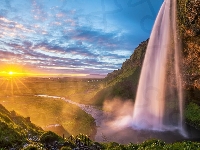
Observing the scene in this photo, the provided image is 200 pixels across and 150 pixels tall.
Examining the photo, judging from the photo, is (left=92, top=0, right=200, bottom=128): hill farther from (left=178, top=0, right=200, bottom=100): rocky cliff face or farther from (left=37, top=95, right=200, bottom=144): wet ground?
(left=37, top=95, right=200, bottom=144): wet ground

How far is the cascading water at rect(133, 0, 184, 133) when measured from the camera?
6494 cm

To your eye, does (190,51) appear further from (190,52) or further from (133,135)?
(133,135)

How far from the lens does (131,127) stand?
50719mm

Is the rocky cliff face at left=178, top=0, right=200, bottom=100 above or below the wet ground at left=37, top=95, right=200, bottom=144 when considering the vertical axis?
above

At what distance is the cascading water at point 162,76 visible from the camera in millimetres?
64938

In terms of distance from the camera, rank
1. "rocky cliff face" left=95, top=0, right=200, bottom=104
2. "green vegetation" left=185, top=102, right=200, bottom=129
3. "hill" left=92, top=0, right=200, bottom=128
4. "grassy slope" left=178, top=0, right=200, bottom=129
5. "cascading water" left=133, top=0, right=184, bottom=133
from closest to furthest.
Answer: "green vegetation" left=185, top=102, right=200, bottom=129 → "hill" left=92, top=0, right=200, bottom=128 → "cascading water" left=133, top=0, right=184, bottom=133 → "grassy slope" left=178, top=0, right=200, bottom=129 → "rocky cliff face" left=95, top=0, right=200, bottom=104

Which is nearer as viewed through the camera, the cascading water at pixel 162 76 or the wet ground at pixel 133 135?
the wet ground at pixel 133 135

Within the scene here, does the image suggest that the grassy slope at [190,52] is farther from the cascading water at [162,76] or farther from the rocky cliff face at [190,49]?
the cascading water at [162,76]

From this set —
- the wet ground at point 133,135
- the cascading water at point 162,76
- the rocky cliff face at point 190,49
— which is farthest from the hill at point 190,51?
the wet ground at point 133,135

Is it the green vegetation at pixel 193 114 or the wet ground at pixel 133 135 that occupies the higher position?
the green vegetation at pixel 193 114

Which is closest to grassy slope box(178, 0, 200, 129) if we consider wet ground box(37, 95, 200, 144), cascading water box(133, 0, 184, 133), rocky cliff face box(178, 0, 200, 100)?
rocky cliff face box(178, 0, 200, 100)

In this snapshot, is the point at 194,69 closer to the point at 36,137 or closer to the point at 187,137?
the point at 187,137

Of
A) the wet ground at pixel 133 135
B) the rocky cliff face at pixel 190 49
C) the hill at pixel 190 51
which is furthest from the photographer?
the rocky cliff face at pixel 190 49

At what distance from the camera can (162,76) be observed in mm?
81000
